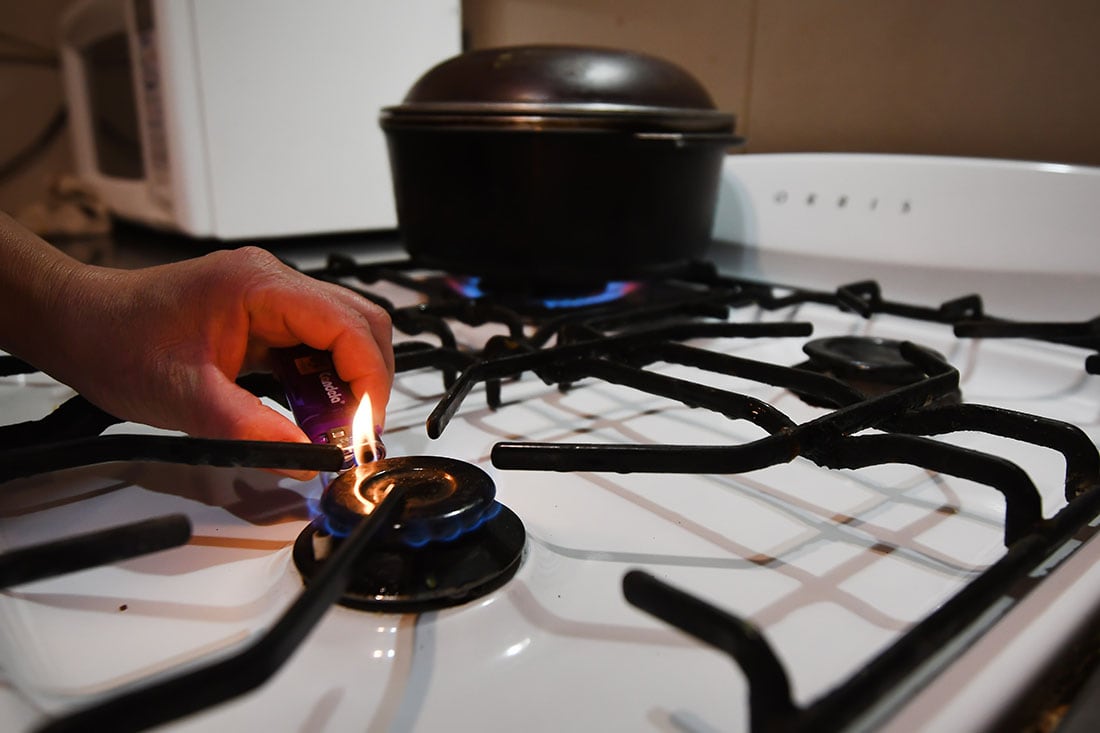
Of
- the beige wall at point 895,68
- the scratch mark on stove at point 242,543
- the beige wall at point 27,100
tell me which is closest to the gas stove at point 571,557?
the scratch mark on stove at point 242,543

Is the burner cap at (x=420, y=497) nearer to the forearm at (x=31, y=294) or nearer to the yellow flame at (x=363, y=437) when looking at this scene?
the yellow flame at (x=363, y=437)

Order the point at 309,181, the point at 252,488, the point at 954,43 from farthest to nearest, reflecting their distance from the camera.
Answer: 1. the point at 309,181
2. the point at 954,43
3. the point at 252,488

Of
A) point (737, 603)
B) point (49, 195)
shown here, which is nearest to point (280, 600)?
point (737, 603)

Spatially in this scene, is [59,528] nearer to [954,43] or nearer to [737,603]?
[737,603]

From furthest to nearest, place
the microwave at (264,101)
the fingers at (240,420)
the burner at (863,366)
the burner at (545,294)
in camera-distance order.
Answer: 1. the microwave at (264,101)
2. the burner at (545,294)
3. the burner at (863,366)
4. the fingers at (240,420)

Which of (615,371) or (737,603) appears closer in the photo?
(737,603)

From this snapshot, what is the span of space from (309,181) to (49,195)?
608 millimetres

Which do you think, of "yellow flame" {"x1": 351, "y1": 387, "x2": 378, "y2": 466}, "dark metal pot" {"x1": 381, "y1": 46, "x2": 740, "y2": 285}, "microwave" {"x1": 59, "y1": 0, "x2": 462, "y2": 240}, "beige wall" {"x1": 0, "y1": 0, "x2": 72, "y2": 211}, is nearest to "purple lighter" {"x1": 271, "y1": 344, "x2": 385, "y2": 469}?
"yellow flame" {"x1": 351, "y1": 387, "x2": 378, "y2": 466}

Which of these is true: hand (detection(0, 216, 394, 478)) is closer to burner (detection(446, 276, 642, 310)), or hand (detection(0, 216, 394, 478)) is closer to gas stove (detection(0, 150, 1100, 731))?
gas stove (detection(0, 150, 1100, 731))

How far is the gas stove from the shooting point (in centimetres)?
22

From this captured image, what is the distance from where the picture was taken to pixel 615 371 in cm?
44

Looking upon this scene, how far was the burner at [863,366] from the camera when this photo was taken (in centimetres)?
50

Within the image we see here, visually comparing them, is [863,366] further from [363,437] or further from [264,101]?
[264,101]

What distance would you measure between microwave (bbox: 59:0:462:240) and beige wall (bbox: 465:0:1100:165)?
35 cm
